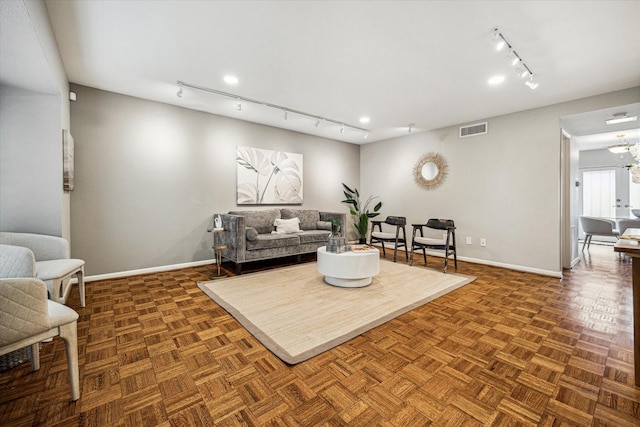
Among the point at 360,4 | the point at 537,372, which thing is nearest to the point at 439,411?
the point at 537,372

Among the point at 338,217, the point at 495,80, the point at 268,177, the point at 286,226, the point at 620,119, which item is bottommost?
the point at 286,226

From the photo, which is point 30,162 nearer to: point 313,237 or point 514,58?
point 313,237

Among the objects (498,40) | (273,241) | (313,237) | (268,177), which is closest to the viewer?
(498,40)

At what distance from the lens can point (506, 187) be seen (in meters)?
4.32

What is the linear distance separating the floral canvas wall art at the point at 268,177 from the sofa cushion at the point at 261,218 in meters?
0.27

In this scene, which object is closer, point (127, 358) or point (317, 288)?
point (127, 358)

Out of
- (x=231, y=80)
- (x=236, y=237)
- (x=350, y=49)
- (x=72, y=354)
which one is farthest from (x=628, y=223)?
(x=72, y=354)

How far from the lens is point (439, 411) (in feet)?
4.44

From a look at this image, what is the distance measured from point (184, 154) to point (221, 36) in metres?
2.25

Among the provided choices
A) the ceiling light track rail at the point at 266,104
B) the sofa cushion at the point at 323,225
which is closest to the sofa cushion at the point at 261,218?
the sofa cushion at the point at 323,225

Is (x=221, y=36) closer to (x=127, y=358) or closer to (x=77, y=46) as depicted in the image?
(x=77, y=46)

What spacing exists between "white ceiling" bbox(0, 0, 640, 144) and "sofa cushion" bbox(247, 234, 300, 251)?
199 cm

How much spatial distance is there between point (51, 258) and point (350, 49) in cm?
335

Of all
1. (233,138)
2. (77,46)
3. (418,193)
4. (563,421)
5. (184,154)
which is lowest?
(563,421)
